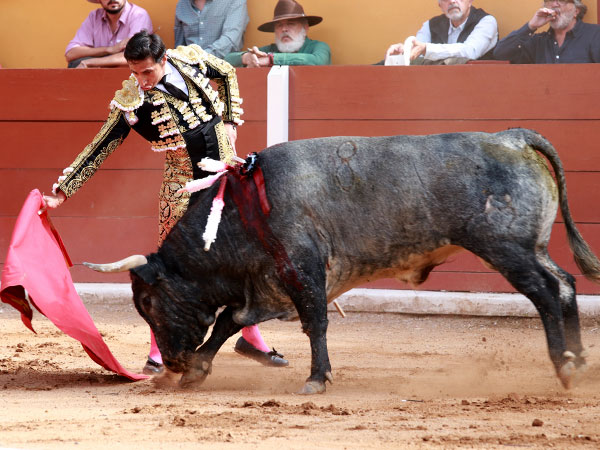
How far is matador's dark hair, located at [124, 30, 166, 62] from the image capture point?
3.62m

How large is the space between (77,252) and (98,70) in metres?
1.23

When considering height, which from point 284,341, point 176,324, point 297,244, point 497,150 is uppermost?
point 497,150

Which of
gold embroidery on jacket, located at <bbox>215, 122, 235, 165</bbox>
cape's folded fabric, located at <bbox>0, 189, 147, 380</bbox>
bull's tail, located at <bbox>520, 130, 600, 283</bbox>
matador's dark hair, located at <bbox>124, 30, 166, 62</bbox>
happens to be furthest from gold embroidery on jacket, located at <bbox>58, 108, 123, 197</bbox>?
bull's tail, located at <bbox>520, 130, 600, 283</bbox>

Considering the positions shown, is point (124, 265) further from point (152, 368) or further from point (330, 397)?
point (330, 397)

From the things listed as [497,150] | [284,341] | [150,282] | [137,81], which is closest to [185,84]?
[137,81]

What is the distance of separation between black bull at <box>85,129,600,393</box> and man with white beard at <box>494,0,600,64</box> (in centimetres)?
232

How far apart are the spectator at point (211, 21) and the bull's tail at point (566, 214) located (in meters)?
3.22

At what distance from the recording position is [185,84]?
12.9 ft

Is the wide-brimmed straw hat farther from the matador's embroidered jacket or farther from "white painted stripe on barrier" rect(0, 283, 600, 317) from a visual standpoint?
the matador's embroidered jacket

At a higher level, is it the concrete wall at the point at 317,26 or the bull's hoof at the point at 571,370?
the concrete wall at the point at 317,26

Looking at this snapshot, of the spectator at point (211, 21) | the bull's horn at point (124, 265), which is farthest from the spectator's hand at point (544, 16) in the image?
the bull's horn at point (124, 265)

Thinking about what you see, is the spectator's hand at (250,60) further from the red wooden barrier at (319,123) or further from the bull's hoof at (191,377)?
the bull's hoof at (191,377)

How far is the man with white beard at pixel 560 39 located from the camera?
5.62m

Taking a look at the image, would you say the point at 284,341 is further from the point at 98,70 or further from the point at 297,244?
the point at 98,70
